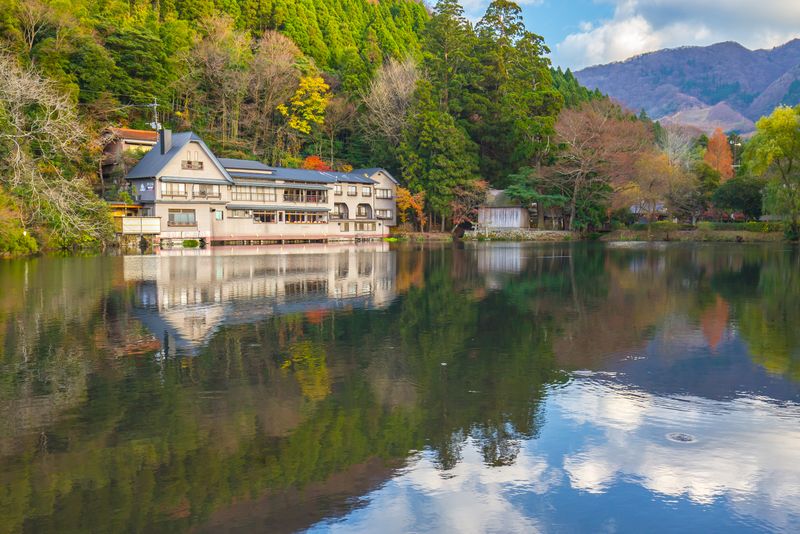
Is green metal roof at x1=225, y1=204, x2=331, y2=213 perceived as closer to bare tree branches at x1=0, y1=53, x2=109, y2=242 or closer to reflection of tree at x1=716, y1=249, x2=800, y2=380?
bare tree branches at x1=0, y1=53, x2=109, y2=242

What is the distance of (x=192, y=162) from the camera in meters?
45.2

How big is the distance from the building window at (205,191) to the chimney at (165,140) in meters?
3.36

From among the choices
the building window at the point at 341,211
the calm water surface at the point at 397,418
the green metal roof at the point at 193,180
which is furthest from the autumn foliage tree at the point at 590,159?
the calm water surface at the point at 397,418

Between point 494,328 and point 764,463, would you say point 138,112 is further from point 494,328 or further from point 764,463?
point 764,463

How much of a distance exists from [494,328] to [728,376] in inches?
167

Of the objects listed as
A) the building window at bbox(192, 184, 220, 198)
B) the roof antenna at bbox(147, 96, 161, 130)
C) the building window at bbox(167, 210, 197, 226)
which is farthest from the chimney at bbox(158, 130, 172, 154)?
the roof antenna at bbox(147, 96, 161, 130)

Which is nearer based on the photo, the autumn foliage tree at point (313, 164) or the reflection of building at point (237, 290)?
the reflection of building at point (237, 290)

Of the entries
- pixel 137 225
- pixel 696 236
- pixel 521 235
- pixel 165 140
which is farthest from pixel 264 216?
pixel 696 236

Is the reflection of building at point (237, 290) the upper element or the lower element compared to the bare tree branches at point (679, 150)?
lower

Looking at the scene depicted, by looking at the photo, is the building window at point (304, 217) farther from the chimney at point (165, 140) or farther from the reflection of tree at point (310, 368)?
the reflection of tree at point (310, 368)

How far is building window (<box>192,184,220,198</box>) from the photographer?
1778 inches

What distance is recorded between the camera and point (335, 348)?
32.9 feet

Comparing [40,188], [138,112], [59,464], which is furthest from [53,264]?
[138,112]

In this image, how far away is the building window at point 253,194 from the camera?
48.3 m
